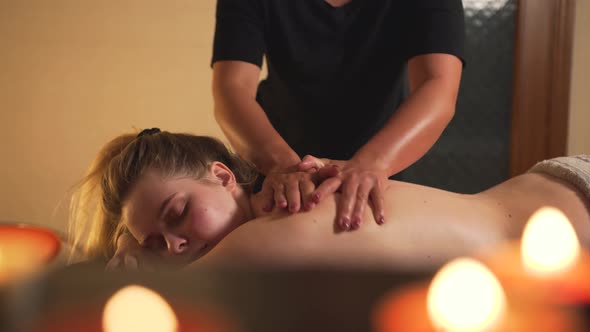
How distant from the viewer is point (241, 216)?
43.4 inches

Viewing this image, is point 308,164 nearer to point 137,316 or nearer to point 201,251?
point 201,251

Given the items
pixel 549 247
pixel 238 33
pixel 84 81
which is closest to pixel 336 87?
pixel 238 33

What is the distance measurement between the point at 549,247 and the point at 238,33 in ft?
3.31

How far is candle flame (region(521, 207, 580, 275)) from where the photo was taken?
50 centimetres

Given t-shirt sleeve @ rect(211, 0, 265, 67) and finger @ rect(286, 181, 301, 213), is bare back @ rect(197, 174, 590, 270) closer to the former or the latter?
finger @ rect(286, 181, 301, 213)

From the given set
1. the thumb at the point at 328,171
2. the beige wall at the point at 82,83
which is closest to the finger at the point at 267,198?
the thumb at the point at 328,171

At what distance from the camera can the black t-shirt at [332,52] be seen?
1.33 metres

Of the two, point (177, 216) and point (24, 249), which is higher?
point (24, 249)

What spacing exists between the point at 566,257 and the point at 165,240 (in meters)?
0.78

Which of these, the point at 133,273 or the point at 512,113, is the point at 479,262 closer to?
the point at 133,273

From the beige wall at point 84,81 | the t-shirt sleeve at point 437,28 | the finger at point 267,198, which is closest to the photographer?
the finger at point 267,198

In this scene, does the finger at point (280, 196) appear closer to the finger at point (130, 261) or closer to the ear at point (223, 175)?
the ear at point (223, 175)

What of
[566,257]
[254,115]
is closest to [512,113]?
[254,115]

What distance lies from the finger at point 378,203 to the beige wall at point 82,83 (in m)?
1.70
